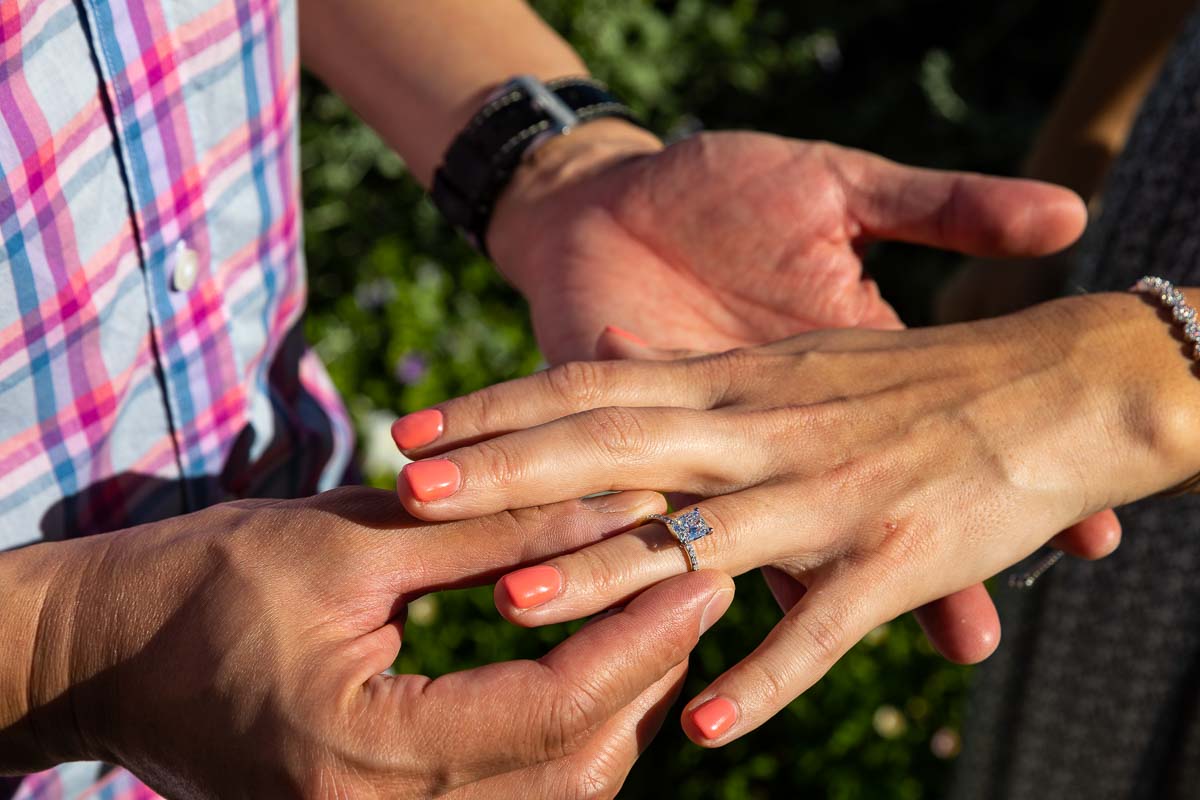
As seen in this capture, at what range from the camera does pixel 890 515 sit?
1.47m

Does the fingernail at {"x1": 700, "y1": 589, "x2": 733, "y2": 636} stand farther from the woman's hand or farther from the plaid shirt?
the plaid shirt

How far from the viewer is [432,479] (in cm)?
130

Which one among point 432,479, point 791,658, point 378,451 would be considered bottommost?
point 378,451

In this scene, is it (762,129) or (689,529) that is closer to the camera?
(689,529)

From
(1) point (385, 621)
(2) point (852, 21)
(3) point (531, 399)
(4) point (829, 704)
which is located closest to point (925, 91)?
(2) point (852, 21)

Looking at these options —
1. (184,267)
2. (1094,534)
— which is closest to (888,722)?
(1094,534)

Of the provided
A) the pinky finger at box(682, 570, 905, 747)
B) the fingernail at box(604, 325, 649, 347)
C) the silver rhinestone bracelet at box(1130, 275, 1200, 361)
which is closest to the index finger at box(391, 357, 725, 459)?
the fingernail at box(604, 325, 649, 347)

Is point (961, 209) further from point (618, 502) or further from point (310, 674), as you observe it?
point (310, 674)

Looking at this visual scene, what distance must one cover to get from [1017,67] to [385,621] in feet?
14.8

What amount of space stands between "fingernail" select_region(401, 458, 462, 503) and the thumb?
100 centimetres

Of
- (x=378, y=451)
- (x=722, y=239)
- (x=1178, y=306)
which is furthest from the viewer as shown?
(x=378, y=451)

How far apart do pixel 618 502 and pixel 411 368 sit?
2.42m

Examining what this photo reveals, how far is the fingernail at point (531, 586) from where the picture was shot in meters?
1.25

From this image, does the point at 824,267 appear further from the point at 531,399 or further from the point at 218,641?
the point at 218,641
